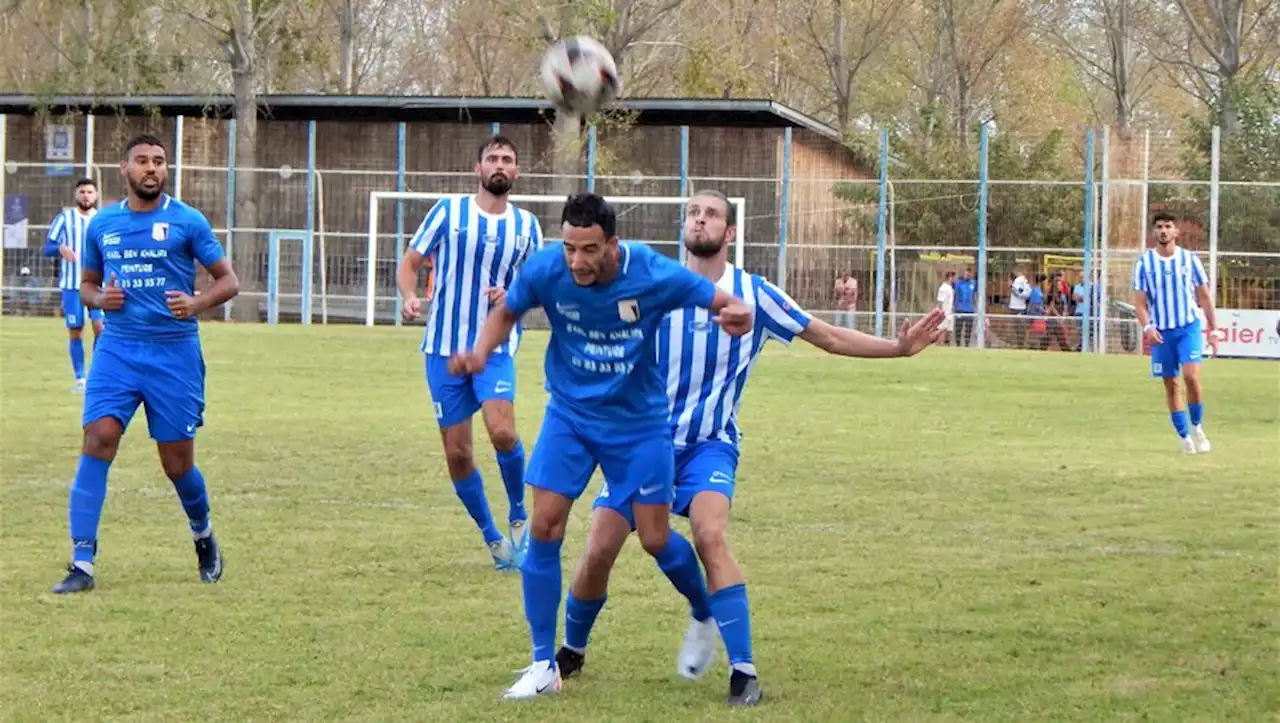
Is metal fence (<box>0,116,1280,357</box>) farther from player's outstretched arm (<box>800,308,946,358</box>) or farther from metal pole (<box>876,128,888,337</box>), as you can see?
player's outstretched arm (<box>800,308,946,358</box>)

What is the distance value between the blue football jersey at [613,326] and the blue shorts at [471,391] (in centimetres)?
302

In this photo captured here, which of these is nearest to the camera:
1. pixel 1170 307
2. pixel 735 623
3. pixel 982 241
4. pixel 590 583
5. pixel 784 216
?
pixel 735 623

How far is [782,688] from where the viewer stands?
6.85 meters

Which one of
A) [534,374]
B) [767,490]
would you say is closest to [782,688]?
[767,490]

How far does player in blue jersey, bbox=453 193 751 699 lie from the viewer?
261 inches

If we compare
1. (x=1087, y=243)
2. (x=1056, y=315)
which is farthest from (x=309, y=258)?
(x=1087, y=243)

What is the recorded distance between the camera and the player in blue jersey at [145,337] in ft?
29.0

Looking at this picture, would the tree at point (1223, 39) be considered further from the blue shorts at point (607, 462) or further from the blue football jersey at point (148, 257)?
the blue shorts at point (607, 462)

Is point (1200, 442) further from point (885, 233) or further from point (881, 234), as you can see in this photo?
point (885, 233)

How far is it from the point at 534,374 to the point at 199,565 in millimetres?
15603

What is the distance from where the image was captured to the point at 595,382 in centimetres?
678

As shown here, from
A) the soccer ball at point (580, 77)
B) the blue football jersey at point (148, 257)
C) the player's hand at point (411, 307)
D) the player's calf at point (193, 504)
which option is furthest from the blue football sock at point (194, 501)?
the soccer ball at point (580, 77)

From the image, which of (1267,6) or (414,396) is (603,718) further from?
(1267,6)

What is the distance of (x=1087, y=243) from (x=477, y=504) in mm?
27926
